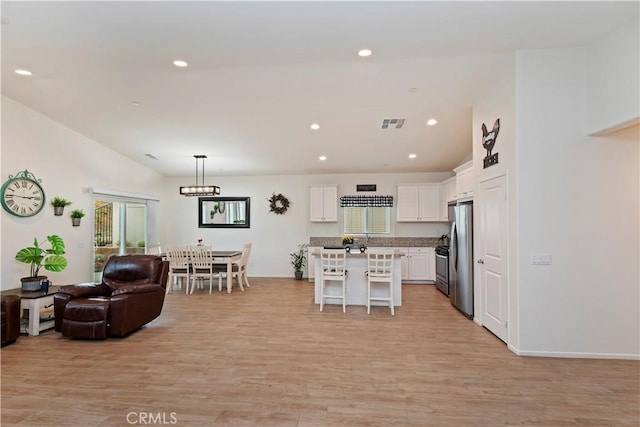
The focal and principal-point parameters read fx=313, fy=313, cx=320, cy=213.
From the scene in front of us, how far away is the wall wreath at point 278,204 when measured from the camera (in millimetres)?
8398

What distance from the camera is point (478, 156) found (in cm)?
449

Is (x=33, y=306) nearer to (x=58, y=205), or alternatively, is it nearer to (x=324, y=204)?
(x=58, y=205)

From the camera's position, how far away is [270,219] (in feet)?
27.9

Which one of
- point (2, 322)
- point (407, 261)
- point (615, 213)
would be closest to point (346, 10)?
point (615, 213)

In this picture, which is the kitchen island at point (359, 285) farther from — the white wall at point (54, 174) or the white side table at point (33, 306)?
the white wall at point (54, 174)

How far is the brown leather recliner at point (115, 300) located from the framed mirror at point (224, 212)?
3.93m

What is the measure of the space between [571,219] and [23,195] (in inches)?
291

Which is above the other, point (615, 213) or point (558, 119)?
point (558, 119)

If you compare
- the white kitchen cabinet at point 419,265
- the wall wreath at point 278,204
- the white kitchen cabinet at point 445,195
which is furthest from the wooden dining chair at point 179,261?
the white kitchen cabinet at point 445,195

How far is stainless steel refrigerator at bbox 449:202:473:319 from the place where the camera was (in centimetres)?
475

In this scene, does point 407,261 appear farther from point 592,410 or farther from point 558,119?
point 592,410

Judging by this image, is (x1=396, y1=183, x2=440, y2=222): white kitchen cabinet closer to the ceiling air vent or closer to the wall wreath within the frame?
the ceiling air vent

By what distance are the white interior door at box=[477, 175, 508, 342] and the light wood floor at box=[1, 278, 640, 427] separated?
0.27m

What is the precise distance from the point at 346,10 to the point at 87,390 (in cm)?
399
